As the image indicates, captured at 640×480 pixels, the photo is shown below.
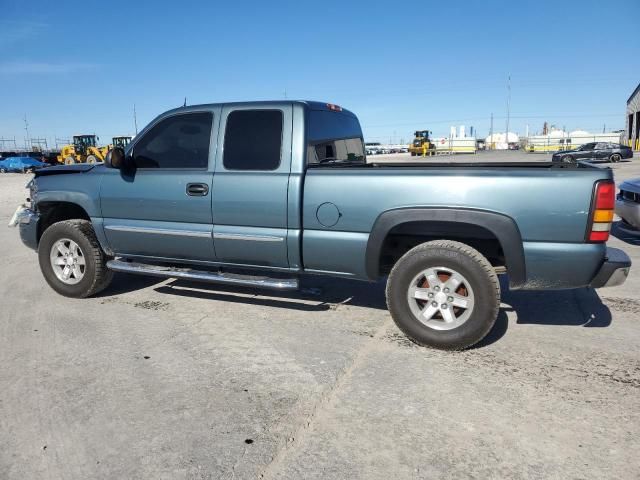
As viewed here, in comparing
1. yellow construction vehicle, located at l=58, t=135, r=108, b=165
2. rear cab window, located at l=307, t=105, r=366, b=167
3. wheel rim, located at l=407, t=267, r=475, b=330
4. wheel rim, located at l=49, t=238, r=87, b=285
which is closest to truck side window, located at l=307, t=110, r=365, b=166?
rear cab window, located at l=307, t=105, r=366, b=167

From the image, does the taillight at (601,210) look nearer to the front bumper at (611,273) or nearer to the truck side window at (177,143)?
the front bumper at (611,273)

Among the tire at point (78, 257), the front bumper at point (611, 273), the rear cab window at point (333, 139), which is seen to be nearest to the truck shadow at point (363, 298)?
the tire at point (78, 257)

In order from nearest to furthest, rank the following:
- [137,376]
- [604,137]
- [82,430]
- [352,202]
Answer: [82,430] < [137,376] < [352,202] < [604,137]

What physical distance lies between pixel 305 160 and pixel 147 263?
84.2 inches

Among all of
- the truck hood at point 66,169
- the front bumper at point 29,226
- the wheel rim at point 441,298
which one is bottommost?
the wheel rim at point 441,298

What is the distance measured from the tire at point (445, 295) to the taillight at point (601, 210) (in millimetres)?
722

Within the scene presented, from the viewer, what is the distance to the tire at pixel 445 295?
3564 mm

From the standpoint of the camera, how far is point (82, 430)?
8.91 ft

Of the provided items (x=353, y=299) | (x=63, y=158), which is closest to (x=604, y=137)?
(x=63, y=158)

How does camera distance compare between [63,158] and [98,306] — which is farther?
[63,158]

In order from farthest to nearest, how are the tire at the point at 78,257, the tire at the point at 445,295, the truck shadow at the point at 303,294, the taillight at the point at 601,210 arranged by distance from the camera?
1. the tire at the point at 78,257
2. the truck shadow at the point at 303,294
3. the tire at the point at 445,295
4. the taillight at the point at 601,210

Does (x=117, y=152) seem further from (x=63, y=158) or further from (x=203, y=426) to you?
(x=63, y=158)

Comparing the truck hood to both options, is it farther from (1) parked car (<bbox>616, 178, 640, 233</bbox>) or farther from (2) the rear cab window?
Result: (1) parked car (<bbox>616, 178, 640, 233</bbox>)

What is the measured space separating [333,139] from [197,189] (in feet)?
4.64
